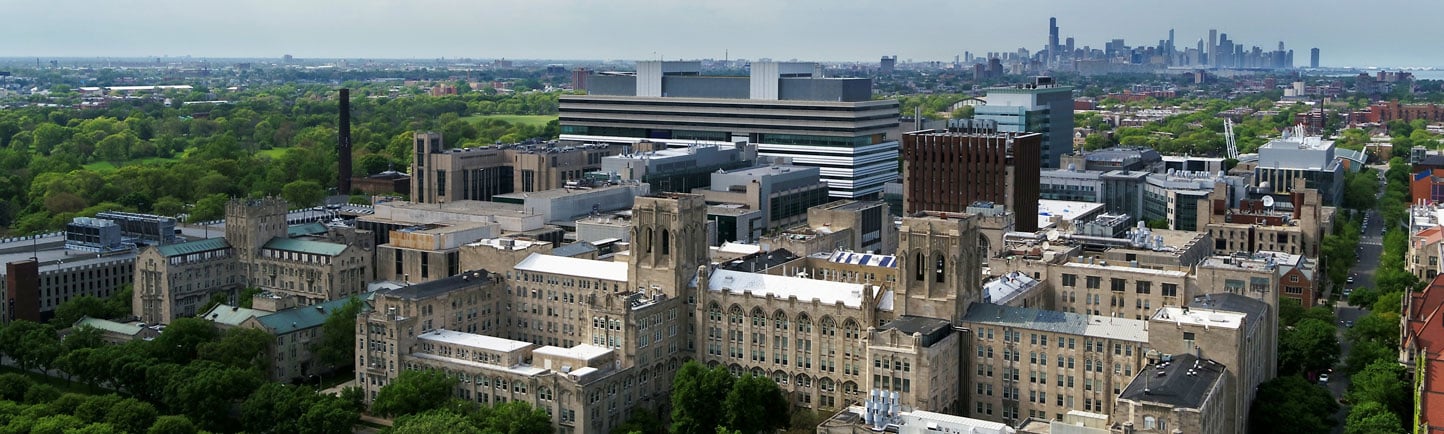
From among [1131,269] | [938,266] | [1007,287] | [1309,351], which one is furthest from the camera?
[1131,269]

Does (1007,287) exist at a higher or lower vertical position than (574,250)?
lower

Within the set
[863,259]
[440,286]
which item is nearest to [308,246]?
[440,286]

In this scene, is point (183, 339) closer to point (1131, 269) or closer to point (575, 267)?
point (575, 267)

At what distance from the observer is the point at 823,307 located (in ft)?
392

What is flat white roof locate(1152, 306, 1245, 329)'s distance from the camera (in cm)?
10536

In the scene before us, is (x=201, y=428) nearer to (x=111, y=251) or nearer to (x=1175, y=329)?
(x=111, y=251)

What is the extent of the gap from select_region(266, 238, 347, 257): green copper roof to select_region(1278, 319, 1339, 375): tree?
92.8 m

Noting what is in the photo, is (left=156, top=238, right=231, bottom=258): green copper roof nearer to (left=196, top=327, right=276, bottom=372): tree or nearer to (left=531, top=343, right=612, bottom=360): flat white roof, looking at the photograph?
(left=196, top=327, right=276, bottom=372): tree

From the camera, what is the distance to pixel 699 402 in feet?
375

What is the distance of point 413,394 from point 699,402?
22.3 meters

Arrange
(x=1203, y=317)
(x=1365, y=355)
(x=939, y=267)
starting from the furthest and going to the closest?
(x=1365, y=355)
(x=939, y=267)
(x=1203, y=317)

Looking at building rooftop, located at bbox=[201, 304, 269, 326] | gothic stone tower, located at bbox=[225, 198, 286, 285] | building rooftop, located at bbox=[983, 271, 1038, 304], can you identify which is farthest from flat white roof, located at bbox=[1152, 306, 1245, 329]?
gothic stone tower, located at bbox=[225, 198, 286, 285]

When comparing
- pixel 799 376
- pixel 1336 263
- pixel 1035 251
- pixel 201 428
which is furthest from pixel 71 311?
pixel 1336 263

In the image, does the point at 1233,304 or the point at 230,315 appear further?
the point at 230,315
